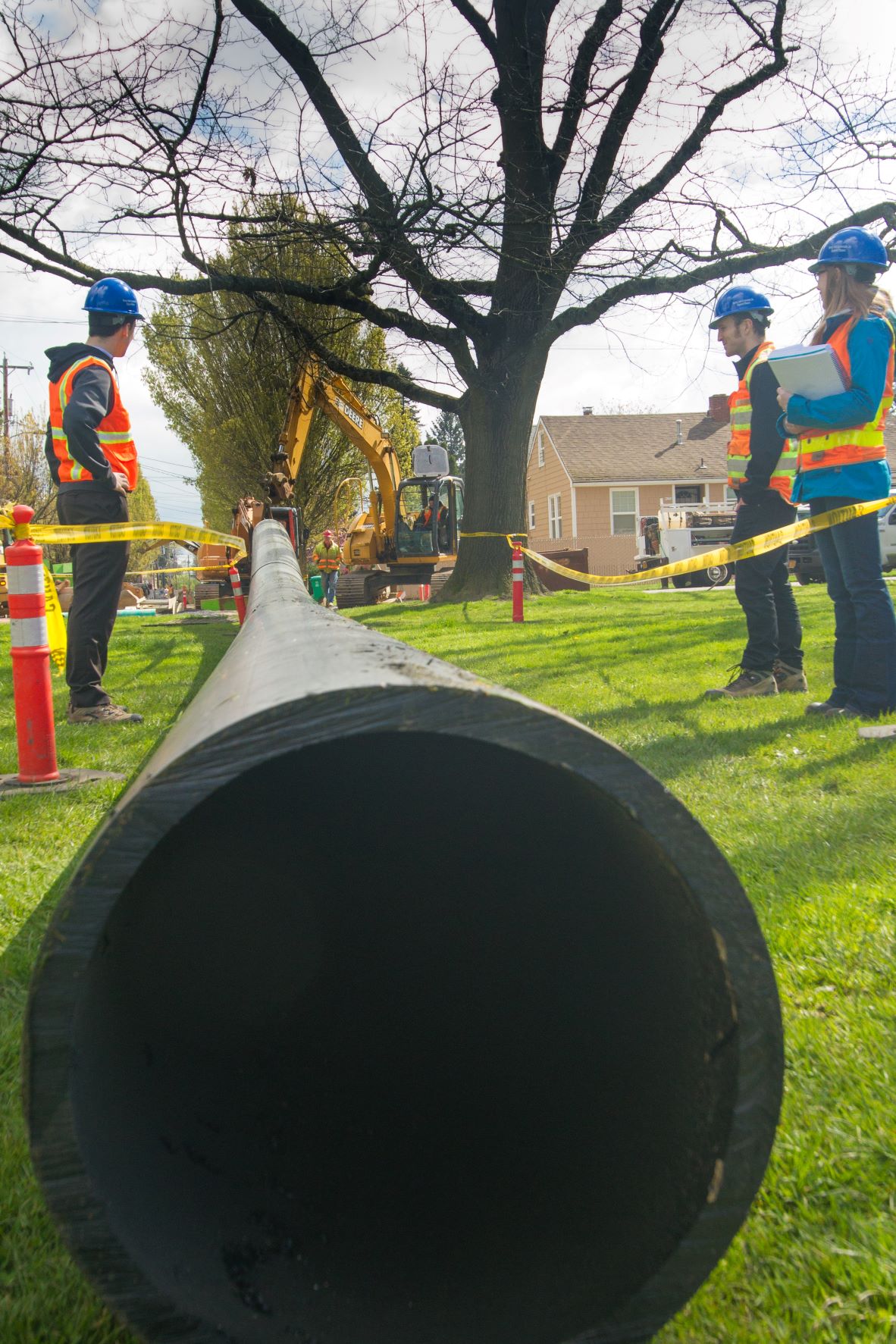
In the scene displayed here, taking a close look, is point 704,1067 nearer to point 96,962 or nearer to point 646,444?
point 96,962

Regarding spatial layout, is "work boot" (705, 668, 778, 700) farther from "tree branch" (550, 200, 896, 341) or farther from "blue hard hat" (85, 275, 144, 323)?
"tree branch" (550, 200, 896, 341)

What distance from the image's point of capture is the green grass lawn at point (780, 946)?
1.40 metres

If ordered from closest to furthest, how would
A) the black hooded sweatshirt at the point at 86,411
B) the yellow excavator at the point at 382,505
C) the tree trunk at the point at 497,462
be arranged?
the black hooded sweatshirt at the point at 86,411, the tree trunk at the point at 497,462, the yellow excavator at the point at 382,505

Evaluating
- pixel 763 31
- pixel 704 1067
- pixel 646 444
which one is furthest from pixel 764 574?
pixel 646 444

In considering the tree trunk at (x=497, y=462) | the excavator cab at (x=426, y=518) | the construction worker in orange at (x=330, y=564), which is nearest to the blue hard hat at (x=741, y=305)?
the tree trunk at (x=497, y=462)

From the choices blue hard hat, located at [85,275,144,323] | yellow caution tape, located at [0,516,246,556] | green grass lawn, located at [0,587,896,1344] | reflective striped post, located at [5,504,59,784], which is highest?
blue hard hat, located at [85,275,144,323]

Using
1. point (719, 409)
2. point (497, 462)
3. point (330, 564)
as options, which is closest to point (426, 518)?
point (330, 564)

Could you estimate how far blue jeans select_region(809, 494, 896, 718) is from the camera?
4.88m

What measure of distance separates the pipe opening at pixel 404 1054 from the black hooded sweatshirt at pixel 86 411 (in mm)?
4358

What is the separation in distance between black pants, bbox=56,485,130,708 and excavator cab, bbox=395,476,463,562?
14.9m

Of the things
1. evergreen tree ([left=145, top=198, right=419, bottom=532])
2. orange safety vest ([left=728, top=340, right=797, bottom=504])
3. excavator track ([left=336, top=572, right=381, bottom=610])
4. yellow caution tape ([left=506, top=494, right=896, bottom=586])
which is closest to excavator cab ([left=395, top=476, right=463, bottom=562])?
excavator track ([left=336, top=572, right=381, bottom=610])

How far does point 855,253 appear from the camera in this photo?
4613mm

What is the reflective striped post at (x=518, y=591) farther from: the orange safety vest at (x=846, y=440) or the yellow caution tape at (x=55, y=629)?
the yellow caution tape at (x=55, y=629)

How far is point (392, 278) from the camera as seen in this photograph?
13.4 m
